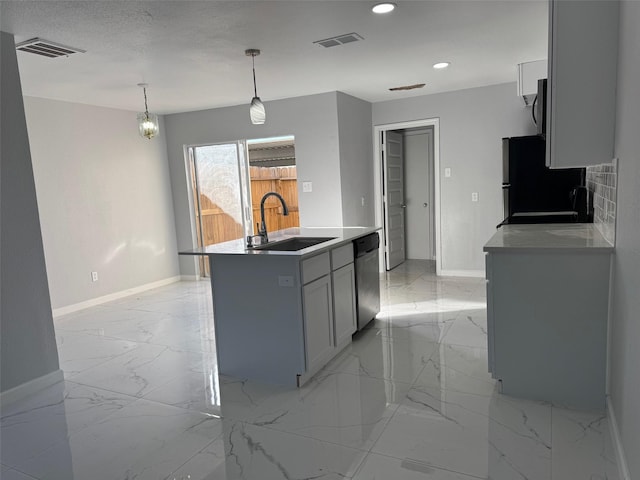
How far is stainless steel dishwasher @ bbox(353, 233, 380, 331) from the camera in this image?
3.68 metres

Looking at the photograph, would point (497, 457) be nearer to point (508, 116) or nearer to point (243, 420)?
point (243, 420)

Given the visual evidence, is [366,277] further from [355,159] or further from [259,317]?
[355,159]

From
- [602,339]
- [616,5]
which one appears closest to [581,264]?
[602,339]

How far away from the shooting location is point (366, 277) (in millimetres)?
3871

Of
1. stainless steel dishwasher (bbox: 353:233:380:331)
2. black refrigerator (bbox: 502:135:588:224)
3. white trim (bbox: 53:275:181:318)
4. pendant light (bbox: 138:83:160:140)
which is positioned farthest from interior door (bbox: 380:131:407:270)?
white trim (bbox: 53:275:181:318)

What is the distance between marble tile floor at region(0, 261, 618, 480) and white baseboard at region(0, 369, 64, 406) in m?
0.06

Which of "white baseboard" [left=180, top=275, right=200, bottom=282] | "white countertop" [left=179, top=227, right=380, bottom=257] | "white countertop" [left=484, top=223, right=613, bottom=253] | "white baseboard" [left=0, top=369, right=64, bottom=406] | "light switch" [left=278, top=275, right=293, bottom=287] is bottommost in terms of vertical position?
"white baseboard" [left=180, top=275, right=200, bottom=282]

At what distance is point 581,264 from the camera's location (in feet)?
7.72

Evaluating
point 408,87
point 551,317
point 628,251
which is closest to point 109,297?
point 408,87

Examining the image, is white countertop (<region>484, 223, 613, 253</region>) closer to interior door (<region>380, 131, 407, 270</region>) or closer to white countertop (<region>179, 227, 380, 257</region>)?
white countertop (<region>179, 227, 380, 257</region>)

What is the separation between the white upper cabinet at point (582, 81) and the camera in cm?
218

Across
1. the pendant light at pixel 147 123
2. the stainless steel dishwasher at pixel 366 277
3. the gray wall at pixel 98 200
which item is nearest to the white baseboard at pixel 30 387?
the gray wall at pixel 98 200

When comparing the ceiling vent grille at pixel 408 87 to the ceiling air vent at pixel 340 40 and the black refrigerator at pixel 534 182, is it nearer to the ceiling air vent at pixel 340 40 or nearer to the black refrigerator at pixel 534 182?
the black refrigerator at pixel 534 182

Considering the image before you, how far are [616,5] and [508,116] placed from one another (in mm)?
3430
